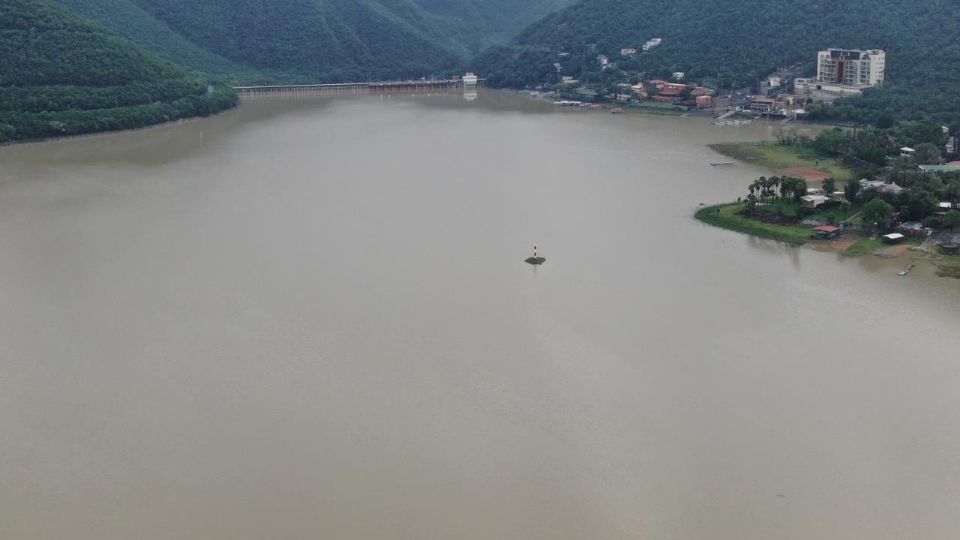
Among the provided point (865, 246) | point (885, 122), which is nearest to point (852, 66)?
point (885, 122)

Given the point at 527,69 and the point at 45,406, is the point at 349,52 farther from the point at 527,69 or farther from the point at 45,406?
the point at 45,406

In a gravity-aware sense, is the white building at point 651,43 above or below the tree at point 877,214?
above

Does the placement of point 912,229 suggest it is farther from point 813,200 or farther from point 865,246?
point 813,200

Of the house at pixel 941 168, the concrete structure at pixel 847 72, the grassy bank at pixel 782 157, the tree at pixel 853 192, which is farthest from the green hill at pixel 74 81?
the house at pixel 941 168

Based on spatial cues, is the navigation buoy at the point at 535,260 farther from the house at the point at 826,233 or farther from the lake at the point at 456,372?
the house at the point at 826,233

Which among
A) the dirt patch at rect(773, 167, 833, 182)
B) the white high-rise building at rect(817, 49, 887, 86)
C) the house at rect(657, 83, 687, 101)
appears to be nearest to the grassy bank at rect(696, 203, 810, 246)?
the dirt patch at rect(773, 167, 833, 182)

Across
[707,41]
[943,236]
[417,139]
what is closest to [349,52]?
[707,41]
